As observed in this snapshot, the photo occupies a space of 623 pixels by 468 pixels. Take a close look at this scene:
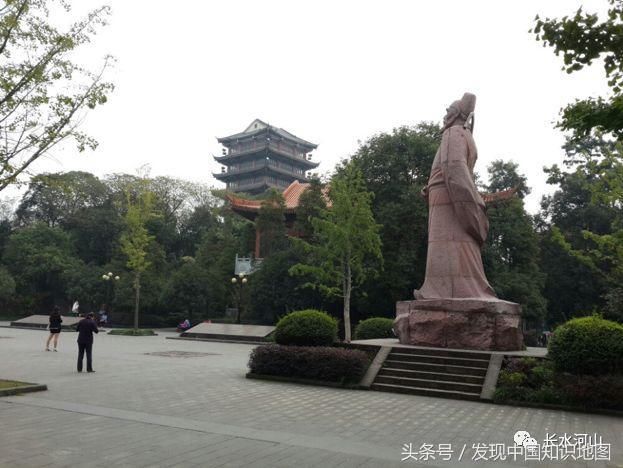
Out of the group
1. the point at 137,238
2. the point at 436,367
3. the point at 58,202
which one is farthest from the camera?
the point at 58,202

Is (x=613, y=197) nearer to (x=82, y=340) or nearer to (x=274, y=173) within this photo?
(x=82, y=340)

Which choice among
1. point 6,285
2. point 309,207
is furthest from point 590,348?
point 6,285

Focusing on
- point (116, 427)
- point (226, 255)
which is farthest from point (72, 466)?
point (226, 255)

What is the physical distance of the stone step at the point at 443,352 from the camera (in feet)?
31.5

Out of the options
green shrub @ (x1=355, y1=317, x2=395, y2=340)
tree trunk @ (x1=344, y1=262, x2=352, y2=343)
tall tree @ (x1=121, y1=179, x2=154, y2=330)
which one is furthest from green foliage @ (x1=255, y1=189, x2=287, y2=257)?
green shrub @ (x1=355, y1=317, x2=395, y2=340)

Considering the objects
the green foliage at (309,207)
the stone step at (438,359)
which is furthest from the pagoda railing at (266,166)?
the stone step at (438,359)

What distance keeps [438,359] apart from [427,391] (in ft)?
3.26

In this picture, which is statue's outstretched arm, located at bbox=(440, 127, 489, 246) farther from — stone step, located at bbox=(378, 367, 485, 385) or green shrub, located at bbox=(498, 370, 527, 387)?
green shrub, located at bbox=(498, 370, 527, 387)

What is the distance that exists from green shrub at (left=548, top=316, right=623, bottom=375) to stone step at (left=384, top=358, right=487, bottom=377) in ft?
4.39

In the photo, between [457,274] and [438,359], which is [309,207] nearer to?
[457,274]

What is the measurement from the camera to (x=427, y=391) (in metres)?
8.93

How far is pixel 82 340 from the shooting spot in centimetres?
1097

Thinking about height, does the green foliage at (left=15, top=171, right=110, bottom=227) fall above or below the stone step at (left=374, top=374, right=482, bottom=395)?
above

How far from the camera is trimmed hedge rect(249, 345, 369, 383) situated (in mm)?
9656
